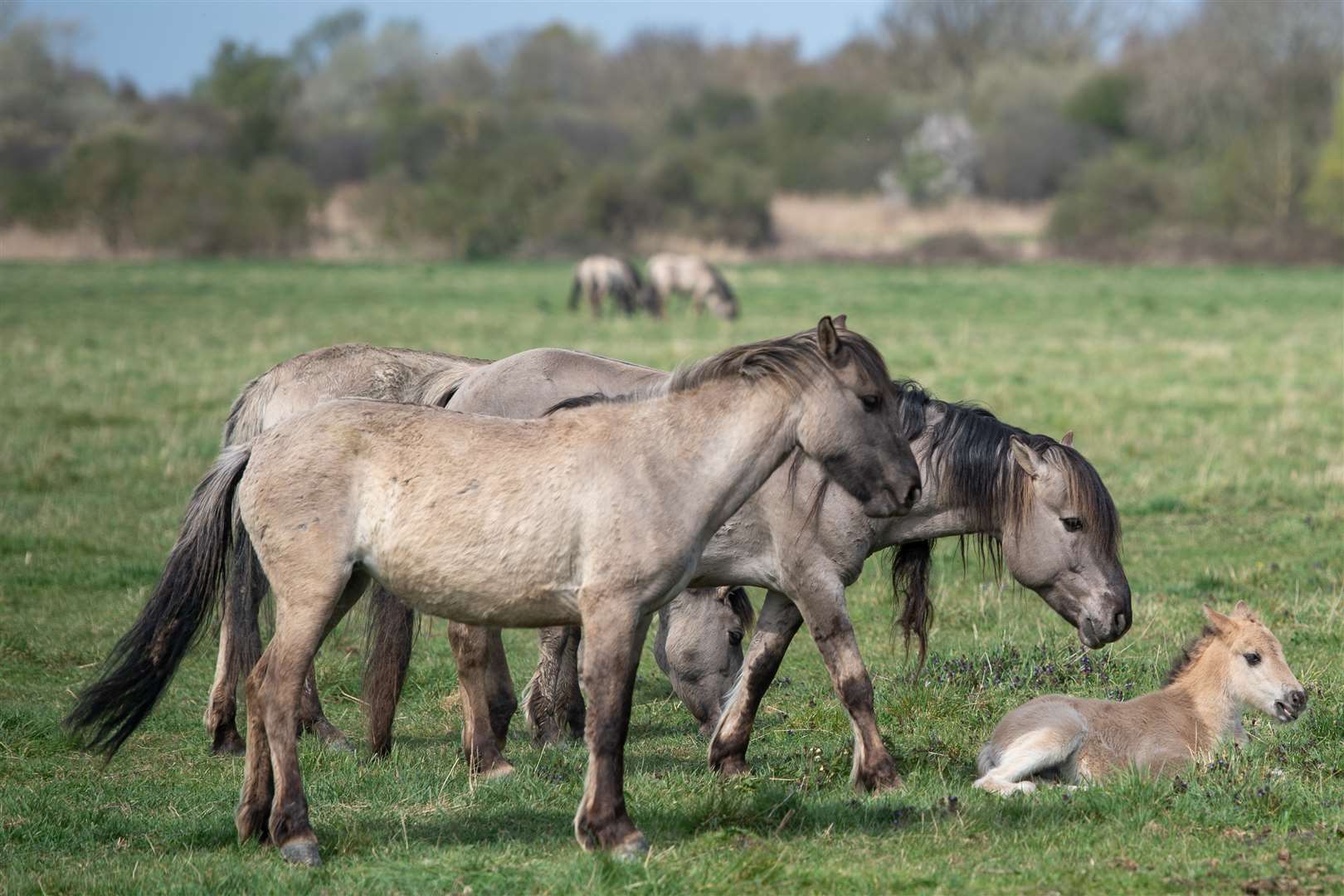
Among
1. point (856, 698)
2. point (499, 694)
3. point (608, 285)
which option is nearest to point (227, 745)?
point (499, 694)

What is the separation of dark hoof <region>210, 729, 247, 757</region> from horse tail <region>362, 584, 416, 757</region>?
2.25ft

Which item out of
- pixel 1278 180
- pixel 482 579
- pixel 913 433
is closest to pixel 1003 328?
pixel 913 433

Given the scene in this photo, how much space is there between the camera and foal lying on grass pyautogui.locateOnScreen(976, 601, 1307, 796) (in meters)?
6.19

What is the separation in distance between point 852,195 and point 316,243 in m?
31.1

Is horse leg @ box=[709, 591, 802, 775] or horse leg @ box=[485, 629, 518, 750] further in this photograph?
horse leg @ box=[485, 629, 518, 750]

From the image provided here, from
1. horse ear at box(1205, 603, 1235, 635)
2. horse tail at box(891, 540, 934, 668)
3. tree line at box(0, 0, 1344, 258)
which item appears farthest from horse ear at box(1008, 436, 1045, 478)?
tree line at box(0, 0, 1344, 258)

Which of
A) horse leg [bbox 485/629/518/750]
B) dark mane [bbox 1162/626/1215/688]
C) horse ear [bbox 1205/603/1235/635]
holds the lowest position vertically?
horse leg [bbox 485/629/518/750]

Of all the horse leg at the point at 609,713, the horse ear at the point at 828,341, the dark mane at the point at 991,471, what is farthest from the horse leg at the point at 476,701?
the horse ear at the point at 828,341

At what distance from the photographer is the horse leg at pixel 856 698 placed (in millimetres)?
6246

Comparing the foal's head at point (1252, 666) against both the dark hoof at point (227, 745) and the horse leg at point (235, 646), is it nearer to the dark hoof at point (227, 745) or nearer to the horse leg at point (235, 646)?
the horse leg at point (235, 646)

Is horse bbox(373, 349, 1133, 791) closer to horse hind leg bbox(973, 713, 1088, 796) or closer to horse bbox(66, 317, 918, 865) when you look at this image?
horse hind leg bbox(973, 713, 1088, 796)

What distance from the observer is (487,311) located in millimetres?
32688

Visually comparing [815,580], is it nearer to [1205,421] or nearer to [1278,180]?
[1205,421]

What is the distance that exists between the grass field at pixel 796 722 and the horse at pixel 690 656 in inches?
8.9
